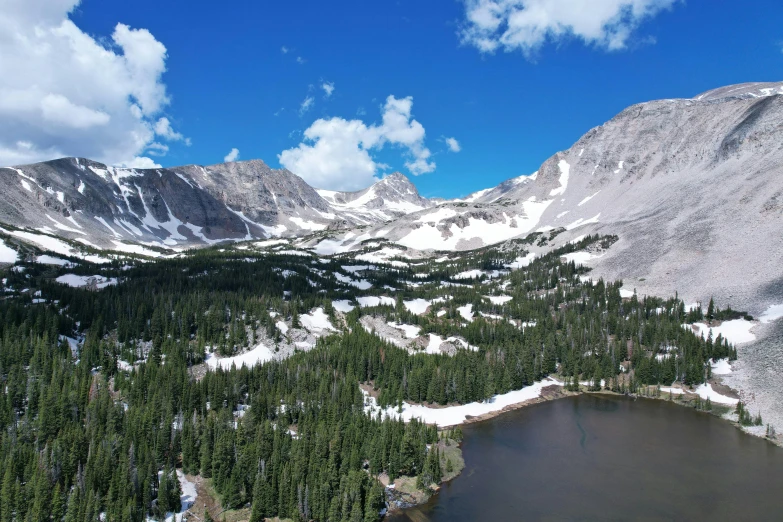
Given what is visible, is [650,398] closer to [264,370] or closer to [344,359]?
[344,359]

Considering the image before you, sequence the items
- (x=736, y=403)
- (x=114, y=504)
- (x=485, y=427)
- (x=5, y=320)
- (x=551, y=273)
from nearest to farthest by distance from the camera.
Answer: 1. (x=114, y=504)
2. (x=485, y=427)
3. (x=736, y=403)
4. (x=5, y=320)
5. (x=551, y=273)

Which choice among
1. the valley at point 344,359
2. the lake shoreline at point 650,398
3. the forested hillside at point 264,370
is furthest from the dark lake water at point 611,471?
the forested hillside at point 264,370

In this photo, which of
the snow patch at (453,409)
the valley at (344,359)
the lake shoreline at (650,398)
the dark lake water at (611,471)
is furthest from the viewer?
the snow patch at (453,409)

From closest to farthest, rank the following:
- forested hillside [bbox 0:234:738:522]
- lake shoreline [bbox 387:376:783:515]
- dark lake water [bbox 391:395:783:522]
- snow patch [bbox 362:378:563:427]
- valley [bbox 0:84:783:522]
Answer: dark lake water [bbox 391:395:783:522]
forested hillside [bbox 0:234:738:522]
valley [bbox 0:84:783:522]
lake shoreline [bbox 387:376:783:515]
snow patch [bbox 362:378:563:427]

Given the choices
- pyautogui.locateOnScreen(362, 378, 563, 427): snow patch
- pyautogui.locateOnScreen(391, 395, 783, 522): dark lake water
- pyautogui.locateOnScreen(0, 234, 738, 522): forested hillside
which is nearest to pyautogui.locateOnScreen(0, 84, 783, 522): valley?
pyautogui.locateOnScreen(0, 234, 738, 522): forested hillside

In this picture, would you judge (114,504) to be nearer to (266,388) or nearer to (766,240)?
(266,388)

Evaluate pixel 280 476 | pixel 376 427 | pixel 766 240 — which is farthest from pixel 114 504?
pixel 766 240

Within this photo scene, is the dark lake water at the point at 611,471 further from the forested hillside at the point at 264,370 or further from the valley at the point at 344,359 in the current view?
the forested hillside at the point at 264,370

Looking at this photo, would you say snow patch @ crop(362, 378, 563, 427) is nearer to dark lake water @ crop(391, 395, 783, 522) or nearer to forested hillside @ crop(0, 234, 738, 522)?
forested hillside @ crop(0, 234, 738, 522)
